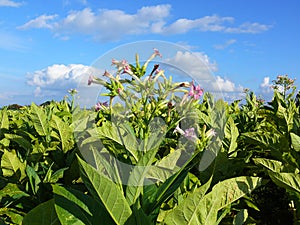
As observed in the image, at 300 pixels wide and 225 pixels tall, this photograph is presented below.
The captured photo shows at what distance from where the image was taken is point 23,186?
2.29 meters

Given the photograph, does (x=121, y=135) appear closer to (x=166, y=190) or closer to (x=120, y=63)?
(x=120, y=63)

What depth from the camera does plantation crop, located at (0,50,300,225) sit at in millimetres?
1489

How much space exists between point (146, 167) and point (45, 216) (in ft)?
1.37

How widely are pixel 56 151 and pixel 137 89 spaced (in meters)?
1.15

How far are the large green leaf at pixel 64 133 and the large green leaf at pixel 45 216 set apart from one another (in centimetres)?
132

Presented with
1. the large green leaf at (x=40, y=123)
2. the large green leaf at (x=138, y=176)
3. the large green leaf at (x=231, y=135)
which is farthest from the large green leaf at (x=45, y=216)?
the large green leaf at (x=40, y=123)

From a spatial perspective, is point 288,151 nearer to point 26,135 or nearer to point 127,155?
point 127,155

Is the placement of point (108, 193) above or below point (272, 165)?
above

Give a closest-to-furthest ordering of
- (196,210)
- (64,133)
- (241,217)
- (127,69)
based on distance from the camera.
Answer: (196,210) → (241,217) → (127,69) → (64,133)

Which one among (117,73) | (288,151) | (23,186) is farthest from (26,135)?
(288,151)

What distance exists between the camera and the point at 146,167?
1540 millimetres

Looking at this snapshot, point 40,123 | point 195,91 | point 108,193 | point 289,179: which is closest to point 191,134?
point 195,91

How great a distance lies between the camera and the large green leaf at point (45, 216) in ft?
5.01

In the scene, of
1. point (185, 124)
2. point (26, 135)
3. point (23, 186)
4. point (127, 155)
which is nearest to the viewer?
point (127, 155)
